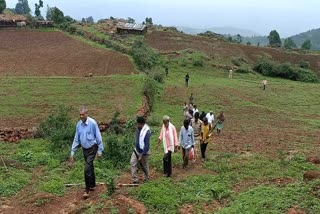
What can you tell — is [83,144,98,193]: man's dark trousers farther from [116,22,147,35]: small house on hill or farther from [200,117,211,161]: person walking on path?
[116,22,147,35]: small house on hill

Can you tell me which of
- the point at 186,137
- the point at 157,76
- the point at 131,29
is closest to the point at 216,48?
the point at 131,29

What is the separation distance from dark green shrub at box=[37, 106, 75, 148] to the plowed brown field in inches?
1599

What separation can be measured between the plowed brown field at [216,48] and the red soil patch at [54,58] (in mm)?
12652

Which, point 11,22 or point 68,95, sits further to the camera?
point 11,22

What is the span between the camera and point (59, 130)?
50.8ft

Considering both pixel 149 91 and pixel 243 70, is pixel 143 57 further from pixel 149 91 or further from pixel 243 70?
pixel 149 91

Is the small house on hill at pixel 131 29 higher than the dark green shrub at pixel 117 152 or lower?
higher

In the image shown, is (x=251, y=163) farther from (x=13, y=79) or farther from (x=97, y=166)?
(x=13, y=79)

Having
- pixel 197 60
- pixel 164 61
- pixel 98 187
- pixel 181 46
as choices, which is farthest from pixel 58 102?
pixel 181 46

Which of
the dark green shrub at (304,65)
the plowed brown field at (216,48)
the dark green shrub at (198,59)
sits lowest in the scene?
the dark green shrub at (304,65)

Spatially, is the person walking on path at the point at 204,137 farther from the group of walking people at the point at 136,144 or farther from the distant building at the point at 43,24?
the distant building at the point at 43,24

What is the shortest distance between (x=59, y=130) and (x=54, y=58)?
28869 millimetres

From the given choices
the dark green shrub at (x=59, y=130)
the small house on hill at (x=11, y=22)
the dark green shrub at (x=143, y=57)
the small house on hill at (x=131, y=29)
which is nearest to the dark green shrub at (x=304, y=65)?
the dark green shrub at (x=143, y=57)

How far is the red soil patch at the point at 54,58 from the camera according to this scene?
37094 mm
